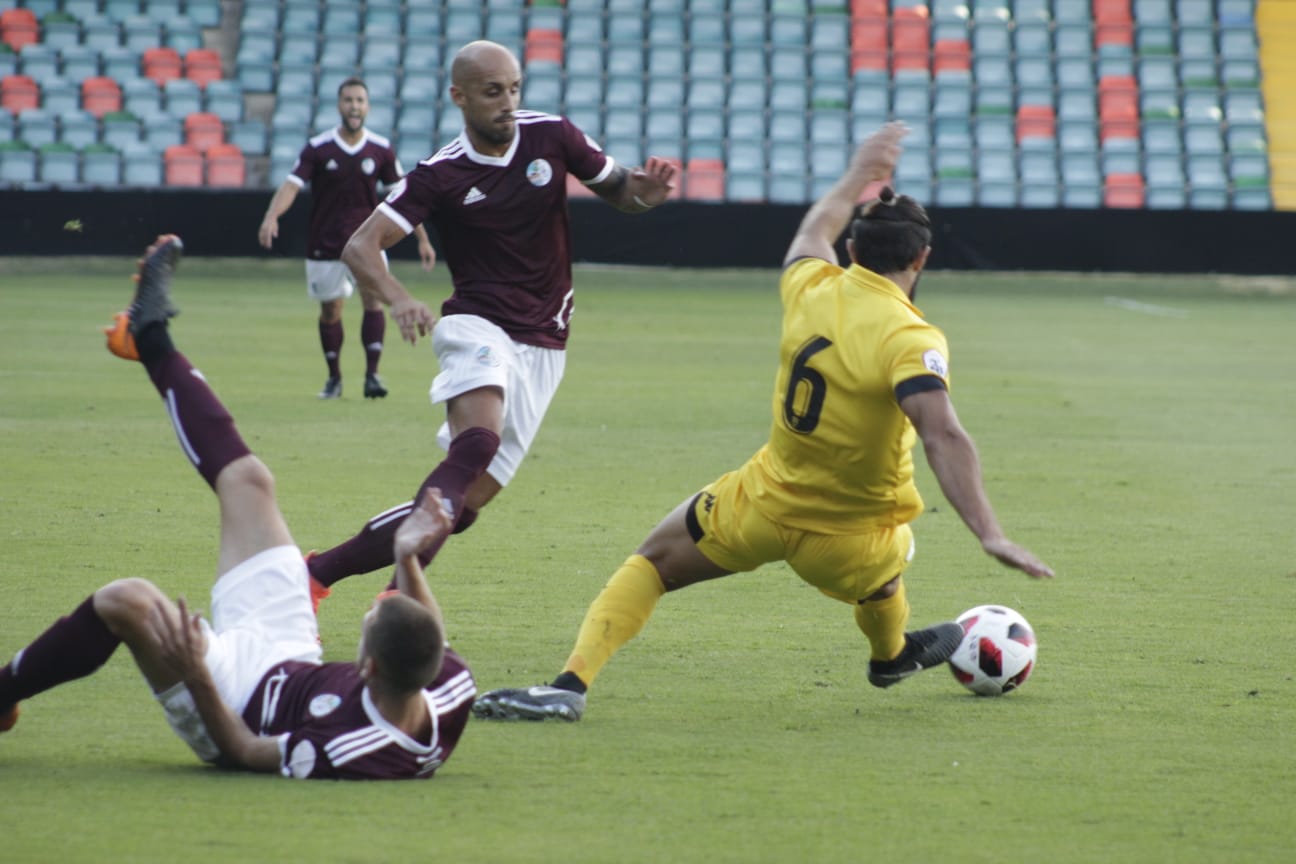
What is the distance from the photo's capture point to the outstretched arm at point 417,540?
179 inches

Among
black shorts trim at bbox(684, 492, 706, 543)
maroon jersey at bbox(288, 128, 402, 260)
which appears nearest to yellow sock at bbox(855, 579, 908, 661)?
black shorts trim at bbox(684, 492, 706, 543)

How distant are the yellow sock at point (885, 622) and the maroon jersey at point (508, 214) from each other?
1716 millimetres

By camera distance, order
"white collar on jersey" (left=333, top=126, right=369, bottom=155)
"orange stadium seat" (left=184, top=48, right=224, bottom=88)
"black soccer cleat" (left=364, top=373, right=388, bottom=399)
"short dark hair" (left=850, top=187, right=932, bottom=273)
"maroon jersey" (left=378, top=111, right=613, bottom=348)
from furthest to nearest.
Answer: "orange stadium seat" (left=184, top=48, right=224, bottom=88) < "white collar on jersey" (left=333, top=126, right=369, bottom=155) < "black soccer cleat" (left=364, top=373, right=388, bottom=399) < "maroon jersey" (left=378, top=111, right=613, bottom=348) < "short dark hair" (left=850, top=187, right=932, bottom=273)

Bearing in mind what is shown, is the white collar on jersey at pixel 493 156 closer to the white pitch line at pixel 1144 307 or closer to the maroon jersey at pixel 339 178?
the maroon jersey at pixel 339 178

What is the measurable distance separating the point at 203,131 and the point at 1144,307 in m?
13.7

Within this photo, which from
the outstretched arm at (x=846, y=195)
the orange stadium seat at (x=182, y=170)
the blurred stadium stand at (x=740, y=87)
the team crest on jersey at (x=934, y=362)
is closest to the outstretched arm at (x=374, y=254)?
the outstretched arm at (x=846, y=195)

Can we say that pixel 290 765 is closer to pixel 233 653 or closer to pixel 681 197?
pixel 233 653

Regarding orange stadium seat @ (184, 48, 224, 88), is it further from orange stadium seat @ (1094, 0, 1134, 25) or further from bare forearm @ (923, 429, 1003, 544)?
bare forearm @ (923, 429, 1003, 544)

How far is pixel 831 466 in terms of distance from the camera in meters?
5.02

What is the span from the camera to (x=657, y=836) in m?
3.96

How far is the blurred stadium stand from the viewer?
25.9 meters

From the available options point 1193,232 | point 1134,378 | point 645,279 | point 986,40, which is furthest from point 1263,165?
point 1134,378

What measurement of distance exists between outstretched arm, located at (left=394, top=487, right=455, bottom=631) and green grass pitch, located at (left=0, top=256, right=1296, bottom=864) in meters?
0.48

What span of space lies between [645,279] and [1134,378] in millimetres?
10341
